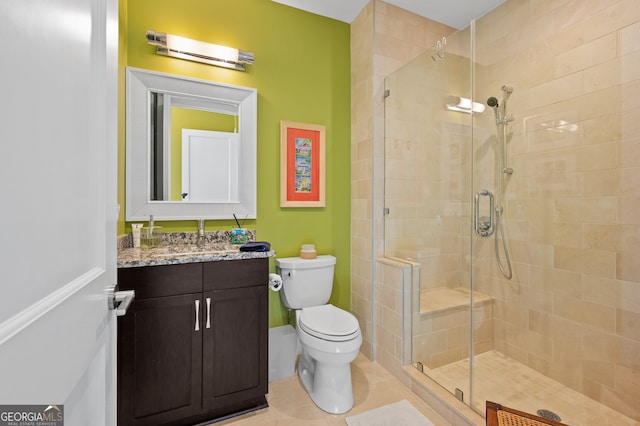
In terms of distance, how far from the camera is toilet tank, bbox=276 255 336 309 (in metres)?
2.05

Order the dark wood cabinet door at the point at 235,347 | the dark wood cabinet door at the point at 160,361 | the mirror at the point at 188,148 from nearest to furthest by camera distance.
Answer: the dark wood cabinet door at the point at 160,361
the dark wood cabinet door at the point at 235,347
the mirror at the point at 188,148

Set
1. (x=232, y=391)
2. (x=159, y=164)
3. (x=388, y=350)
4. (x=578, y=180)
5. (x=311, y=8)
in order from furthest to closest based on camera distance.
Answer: (x=311, y=8)
(x=388, y=350)
(x=159, y=164)
(x=578, y=180)
(x=232, y=391)

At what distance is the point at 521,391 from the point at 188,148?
263cm

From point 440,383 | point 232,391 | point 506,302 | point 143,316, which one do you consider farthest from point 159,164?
point 506,302

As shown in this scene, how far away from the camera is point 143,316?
1.42 metres

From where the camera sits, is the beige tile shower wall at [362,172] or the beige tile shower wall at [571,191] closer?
the beige tile shower wall at [571,191]

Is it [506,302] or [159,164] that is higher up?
[159,164]

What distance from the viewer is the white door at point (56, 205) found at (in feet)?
1.15

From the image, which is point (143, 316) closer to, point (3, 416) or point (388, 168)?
point (3, 416)

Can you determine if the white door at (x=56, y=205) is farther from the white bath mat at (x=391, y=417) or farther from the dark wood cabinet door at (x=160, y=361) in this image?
the white bath mat at (x=391, y=417)

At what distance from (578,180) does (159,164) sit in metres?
2.62

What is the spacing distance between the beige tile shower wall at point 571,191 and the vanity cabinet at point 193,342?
1.65 metres

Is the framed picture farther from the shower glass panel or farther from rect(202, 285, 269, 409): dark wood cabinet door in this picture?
rect(202, 285, 269, 409): dark wood cabinet door

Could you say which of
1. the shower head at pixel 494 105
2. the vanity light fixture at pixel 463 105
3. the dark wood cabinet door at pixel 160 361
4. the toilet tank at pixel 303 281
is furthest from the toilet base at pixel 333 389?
the shower head at pixel 494 105
